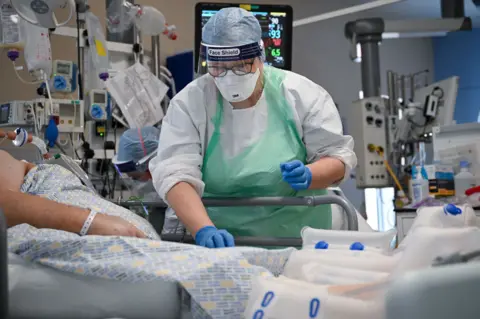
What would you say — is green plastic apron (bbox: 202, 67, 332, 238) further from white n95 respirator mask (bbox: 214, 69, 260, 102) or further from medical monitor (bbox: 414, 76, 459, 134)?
medical monitor (bbox: 414, 76, 459, 134)

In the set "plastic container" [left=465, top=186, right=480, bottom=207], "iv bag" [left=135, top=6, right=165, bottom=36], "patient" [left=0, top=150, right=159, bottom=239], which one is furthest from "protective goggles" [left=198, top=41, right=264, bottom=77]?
"iv bag" [left=135, top=6, right=165, bottom=36]

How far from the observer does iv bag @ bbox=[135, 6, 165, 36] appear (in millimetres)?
4609

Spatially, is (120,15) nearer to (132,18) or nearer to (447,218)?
(132,18)

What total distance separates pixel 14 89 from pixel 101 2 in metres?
1.31

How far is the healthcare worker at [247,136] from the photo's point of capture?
7.03ft

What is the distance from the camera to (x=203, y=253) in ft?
4.05

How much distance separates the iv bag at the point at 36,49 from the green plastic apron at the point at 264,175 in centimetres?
224

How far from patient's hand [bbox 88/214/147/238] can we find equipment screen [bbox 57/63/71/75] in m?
2.98

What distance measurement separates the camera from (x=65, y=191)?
1871 mm

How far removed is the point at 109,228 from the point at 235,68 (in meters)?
0.87

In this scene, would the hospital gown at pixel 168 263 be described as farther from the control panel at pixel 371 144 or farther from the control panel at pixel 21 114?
the control panel at pixel 371 144

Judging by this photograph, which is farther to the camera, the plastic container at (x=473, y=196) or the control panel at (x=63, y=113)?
the control panel at (x=63, y=113)

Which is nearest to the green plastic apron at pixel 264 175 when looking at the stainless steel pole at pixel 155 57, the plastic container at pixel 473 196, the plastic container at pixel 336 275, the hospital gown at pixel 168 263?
the hospital gown at pixel 168 263

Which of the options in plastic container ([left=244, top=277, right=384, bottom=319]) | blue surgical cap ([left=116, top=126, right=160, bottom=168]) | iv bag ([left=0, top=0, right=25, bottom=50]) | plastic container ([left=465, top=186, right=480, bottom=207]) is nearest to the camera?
plastic container ([left=244, top=277, right=384, bottom=319])
